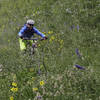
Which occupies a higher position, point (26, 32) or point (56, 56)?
point (26, 32)

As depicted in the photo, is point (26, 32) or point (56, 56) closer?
point (56, 56)

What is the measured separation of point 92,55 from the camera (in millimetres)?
6504

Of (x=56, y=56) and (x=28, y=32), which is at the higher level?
(x=28, y=32)

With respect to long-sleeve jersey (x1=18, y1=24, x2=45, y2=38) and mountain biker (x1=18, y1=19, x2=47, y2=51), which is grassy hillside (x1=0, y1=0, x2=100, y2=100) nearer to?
mountain biker (x1=18, y1=19, x2=47, y2=51)

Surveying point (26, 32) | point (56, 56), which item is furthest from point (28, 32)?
point (56, 56)

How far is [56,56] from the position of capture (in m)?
6.62

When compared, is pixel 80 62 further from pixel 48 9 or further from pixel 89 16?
pixel 48 9

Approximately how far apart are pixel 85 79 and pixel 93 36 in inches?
154

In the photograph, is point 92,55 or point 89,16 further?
point 89,16

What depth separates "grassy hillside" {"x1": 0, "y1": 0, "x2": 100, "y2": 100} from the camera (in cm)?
388

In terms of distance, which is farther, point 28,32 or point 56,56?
point 28,32

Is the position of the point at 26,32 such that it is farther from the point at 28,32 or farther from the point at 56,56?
the point at 56,56

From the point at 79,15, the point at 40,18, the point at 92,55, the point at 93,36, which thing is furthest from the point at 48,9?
the point at 92,55

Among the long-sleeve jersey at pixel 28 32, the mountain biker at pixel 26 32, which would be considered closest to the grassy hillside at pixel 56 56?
the mountain biker at pixel 26 32
